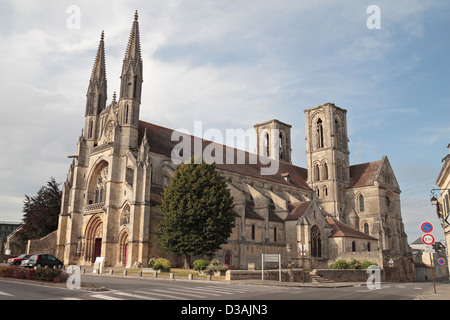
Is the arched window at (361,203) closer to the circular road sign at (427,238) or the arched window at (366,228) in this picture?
the arched window at (366,228)

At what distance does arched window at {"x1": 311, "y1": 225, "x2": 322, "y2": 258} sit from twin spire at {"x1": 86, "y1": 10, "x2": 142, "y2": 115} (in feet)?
82.7

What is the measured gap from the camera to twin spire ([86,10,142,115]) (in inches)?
1592

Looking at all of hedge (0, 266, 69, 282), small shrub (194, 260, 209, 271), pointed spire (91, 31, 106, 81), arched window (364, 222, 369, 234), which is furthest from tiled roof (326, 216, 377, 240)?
hedge (0, 266, 69, 282)

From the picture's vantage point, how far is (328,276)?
32406 mm

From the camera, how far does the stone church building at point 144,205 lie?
118 feet

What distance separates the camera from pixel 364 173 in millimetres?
60594

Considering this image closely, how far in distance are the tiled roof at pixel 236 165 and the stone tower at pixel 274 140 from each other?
3.66m

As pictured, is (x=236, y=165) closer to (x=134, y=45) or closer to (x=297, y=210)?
(x=297, y=210)

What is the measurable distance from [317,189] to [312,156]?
5.45 m

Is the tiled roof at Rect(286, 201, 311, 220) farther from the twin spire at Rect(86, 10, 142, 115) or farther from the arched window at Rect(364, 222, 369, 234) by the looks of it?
the twin spire at Rect(86, 10, 142, 115)

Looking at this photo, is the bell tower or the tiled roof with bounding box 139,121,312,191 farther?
the tiled roof with bounding box 139,121,312,191

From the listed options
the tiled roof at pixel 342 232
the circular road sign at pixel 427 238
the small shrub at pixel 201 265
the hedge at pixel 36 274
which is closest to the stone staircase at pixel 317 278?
the small shrub at pixel 201 265
